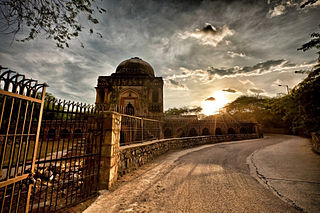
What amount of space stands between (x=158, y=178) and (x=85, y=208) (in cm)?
209

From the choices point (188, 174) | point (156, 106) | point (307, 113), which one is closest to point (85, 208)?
point (188, 174)

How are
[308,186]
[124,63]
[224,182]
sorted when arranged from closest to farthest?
[308,186]
[224,182]
[124,63]

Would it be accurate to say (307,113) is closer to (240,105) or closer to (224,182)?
(224,182)

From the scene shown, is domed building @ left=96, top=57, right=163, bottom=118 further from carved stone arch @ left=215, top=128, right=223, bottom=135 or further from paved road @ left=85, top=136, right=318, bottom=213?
paved road @ left=85, top=136, right=318, bottom=213

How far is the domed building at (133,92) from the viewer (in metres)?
19.5

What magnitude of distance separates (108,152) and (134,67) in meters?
20.5

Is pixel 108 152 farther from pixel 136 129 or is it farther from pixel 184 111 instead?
pixel 184 111

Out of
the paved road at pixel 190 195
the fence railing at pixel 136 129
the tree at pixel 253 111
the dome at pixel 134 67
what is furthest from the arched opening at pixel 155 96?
the tree at pixel 253 111

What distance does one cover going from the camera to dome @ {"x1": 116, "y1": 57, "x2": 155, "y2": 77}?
21750mm

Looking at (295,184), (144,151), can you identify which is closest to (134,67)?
(144,151)

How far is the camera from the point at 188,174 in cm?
461

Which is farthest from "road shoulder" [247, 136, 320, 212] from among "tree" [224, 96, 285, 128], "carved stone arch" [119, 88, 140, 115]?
"tree" [224, 96, 285, 128]

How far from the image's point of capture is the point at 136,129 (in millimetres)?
6273

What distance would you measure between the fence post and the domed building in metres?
15.2
